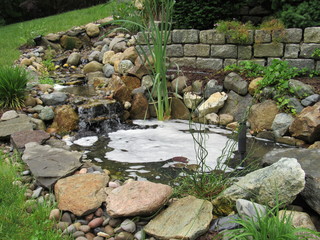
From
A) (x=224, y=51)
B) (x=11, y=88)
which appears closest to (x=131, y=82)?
(x=224, y=51)

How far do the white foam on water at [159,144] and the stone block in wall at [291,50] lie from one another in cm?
213

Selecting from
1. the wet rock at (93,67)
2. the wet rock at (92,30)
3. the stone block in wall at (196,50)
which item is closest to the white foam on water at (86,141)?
the stone block in wall at (196,50)

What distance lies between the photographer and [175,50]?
680 cm

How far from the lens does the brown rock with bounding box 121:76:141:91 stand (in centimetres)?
629

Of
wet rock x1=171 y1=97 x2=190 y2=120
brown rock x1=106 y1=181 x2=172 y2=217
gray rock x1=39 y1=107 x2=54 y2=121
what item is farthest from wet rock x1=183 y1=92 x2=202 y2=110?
brown rock x1=106 y1=181 x2=172 y2=217

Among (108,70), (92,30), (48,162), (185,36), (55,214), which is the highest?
(92,30)

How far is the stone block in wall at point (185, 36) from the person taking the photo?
651 centimetres

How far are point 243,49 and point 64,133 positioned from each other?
3575mm

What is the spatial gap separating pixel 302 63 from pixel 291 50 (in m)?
0.30

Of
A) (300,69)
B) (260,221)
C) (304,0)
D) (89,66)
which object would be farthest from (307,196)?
(89,66)

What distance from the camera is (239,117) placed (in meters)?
5.54

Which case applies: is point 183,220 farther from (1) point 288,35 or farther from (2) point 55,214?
(1) point 288,35

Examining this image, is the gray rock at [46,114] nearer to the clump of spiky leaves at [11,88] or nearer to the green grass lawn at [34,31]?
the clump of spiky leaves at [11,88]

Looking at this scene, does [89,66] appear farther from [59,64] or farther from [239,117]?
[239,117]
